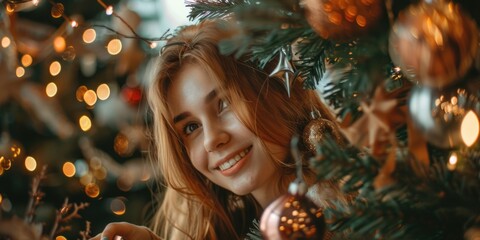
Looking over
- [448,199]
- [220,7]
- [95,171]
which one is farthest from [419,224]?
[95,171]

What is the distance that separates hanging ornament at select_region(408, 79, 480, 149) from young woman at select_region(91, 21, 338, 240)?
0.36m

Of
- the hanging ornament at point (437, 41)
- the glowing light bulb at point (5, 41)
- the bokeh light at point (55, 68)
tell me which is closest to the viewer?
the hanging ornament at point (437, 41)

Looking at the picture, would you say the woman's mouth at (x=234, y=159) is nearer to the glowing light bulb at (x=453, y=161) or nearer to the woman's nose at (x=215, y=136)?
the woman's nose at (x=215, y=136)

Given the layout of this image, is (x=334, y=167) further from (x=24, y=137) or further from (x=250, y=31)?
(x=24, y=137)

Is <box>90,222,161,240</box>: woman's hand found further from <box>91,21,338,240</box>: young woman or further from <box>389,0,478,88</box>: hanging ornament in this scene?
<box>389,0,478,88</box>: hanging ornament

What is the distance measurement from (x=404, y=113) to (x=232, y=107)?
41cm

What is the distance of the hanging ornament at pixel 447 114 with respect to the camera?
1.65ft

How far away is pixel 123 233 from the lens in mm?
935

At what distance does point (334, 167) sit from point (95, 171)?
1252 mm

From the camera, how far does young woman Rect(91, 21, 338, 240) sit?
0.93m

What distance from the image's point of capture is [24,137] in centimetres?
170

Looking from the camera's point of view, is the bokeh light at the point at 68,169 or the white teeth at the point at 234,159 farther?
the bokeh light at the point at 68,169

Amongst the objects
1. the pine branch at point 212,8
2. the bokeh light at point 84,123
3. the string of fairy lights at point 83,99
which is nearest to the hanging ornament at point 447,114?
the pine branch at point 212,8

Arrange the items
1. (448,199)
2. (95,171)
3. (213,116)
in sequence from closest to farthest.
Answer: (448,199) → (213,116) → (95,171)
